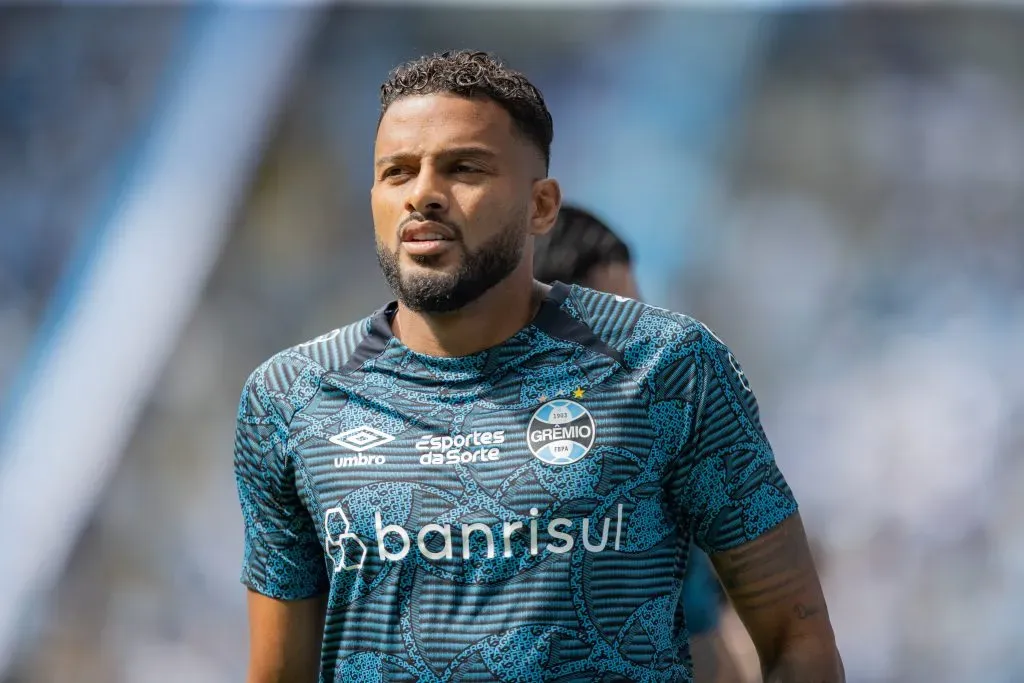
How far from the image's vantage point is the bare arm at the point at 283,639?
1.94 metres

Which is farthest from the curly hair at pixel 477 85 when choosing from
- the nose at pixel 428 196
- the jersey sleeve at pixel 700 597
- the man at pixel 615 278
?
the jersey sleeve at pixel 700 597

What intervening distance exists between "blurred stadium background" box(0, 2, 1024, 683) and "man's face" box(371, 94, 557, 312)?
7.15 ft

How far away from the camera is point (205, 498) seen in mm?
4020

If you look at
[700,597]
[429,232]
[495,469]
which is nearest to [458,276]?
[429,232]

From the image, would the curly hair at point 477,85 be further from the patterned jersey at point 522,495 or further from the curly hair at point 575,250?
the curly hair at point 575,250

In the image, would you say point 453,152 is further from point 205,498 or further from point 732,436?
point 205,498

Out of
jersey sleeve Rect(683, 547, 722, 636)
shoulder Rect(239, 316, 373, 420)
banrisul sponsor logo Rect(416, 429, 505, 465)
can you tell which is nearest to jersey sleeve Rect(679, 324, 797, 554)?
banrisul sponsor logo Rect(416, 429, 505, 465)

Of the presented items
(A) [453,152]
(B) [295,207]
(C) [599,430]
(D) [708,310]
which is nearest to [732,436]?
(C) [599,430]

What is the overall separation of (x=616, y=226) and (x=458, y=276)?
222cm

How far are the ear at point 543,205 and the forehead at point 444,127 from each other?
0.09 meters

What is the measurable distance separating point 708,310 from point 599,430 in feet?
7.49

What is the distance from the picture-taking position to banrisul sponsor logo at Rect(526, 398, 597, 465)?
1764mm

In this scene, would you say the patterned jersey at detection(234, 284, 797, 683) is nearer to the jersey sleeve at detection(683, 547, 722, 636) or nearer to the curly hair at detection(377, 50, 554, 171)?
the curly hair at detection(377, 50, 554, 171)

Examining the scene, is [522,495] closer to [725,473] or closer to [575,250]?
[725,473]
